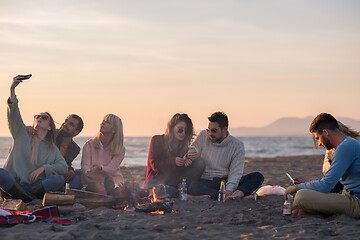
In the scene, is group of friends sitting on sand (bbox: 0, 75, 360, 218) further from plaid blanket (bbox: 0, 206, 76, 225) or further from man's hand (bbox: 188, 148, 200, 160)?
plaid blanket (bbox: 0, 206, 76, 225)

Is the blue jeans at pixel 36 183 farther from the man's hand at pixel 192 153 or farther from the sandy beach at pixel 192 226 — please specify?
the man's hand at pixel 192 153

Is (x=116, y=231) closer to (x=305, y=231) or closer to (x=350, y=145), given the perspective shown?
(x=305, y=231)

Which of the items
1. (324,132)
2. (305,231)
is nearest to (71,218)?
(305,231)

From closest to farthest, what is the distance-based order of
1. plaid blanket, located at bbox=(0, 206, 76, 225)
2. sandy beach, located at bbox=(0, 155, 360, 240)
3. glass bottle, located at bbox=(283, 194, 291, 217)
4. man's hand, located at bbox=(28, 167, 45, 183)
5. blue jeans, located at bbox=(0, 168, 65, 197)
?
1. sandy beach, located at bbox=(0, 155, 360, 240)
2. plaid blanket, located at bbox=(0, 206, 76, 225)
3. glass bottle, located at bbox=(283, 194, 291, 217)
4. blue jeans, located at bbox=(0, 168, 65, 197)
5. man's hand, located at bbox=(28, 167, 45, 183)

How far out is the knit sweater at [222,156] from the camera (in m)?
7.67

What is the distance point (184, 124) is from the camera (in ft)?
25.1

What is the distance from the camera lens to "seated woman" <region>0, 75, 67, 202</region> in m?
6.73

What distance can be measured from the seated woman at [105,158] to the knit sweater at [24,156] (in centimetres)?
51

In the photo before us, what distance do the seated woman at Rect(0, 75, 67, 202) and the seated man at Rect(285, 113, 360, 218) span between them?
368 cm

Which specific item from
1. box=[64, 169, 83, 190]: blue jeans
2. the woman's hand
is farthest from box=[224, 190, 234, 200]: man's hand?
the woman's hand

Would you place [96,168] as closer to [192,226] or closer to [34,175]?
[34,175]

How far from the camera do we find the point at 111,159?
7.67 metres

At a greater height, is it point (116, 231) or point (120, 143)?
point (120, 143)

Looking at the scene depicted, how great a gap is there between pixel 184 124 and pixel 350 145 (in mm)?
3077
